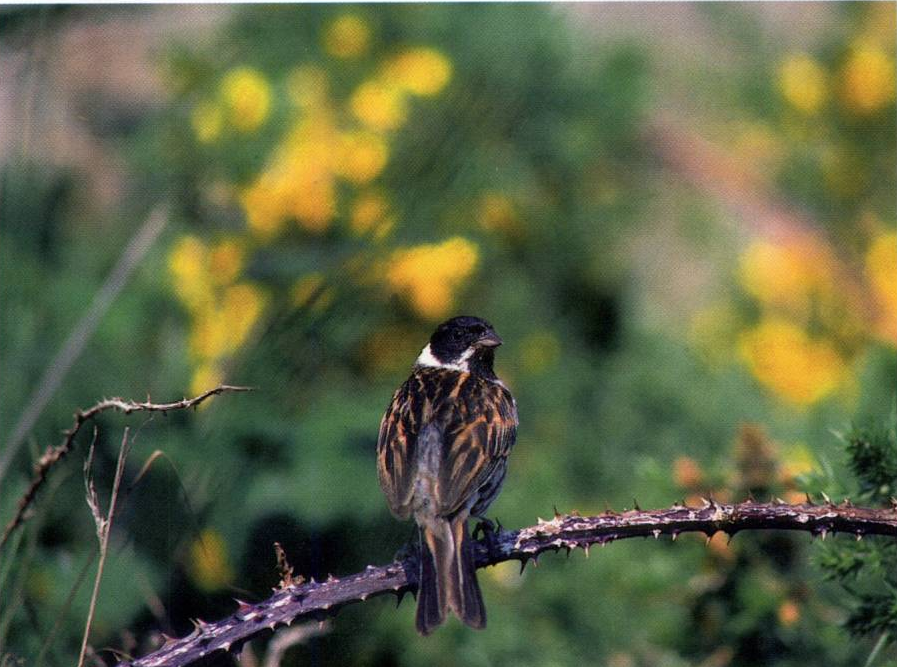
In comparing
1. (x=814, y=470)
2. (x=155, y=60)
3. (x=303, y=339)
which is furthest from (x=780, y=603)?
(x=155, y=60)

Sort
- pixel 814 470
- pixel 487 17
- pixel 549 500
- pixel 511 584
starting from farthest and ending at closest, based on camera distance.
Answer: pixel 487 17, pixel 549 500, pixel 511 584, pixel 814 470

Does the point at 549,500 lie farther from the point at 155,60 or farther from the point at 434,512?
the point at 155,60

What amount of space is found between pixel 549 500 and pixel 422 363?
1.66 m

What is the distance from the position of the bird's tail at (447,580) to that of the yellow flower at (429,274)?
2.01 m

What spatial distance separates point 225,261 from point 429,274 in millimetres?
917

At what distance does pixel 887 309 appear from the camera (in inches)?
261

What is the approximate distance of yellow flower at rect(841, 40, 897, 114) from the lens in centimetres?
722

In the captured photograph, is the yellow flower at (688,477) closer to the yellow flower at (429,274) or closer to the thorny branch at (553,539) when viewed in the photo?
the yellow flower at (429,274)

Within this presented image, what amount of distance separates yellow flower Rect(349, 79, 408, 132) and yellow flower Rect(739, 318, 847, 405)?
87.7 inches

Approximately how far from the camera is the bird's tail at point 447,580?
8.40 feet

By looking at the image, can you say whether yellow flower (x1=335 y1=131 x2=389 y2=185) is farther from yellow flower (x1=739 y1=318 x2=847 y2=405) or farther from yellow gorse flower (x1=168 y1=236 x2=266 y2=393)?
yellow flower (x1=739 y1=318 x2=847 y2=405)

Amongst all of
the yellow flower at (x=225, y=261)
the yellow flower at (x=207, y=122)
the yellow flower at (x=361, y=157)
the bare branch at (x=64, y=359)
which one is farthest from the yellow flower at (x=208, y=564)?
the yellow flower at (x=207, y=122)

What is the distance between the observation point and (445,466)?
3.09m

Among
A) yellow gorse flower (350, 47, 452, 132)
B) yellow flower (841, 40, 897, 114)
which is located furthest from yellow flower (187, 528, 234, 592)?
yellow flower (841, 40, 897, 114)
